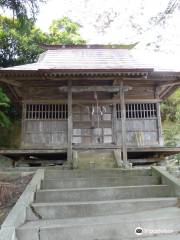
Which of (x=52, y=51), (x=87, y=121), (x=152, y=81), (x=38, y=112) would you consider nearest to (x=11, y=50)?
(x=52, y=51)

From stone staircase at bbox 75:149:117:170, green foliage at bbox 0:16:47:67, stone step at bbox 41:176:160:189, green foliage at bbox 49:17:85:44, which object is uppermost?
green foliage at bbox 49:17:85:44

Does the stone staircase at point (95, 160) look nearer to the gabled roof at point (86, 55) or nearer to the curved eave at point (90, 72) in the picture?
the curved eave at point (90, 72)

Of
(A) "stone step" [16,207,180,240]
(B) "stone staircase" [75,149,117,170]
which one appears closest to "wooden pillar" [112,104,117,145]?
(B) "stone staircase" [75,149,117,170]

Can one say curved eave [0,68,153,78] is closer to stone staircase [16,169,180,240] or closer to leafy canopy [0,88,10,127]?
leafy canopy [0,88,10,127]

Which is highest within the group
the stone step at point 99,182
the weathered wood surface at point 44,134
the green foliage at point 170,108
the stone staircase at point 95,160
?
the green foliage at point 170,108

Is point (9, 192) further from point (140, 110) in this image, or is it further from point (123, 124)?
point (140, 110)

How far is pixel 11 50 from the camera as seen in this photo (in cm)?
1703

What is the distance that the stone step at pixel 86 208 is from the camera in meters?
4.41

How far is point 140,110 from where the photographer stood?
11875 millimetres

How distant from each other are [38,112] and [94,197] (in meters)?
7.08

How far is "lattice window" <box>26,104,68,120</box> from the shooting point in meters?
11.6

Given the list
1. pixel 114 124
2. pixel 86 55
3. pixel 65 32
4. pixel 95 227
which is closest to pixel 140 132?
pixel 114 124

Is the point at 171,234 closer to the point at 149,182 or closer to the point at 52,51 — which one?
the point at 149,182

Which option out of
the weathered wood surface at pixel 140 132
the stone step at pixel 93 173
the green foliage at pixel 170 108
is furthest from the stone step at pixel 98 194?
the green foliage at pixel 170 108
